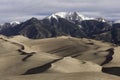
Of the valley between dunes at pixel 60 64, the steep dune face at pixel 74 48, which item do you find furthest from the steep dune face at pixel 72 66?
the steep dune face at pixel 74 48

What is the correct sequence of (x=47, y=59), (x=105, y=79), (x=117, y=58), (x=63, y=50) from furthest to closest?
(x=63, y=50), (x=117, y=58), (x=47, y=59), (x=105, y=79)

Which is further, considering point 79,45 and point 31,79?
point 79,45

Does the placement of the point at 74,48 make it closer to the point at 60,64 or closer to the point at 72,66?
the point at 72,66

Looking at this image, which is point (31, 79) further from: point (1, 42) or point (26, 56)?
point (1, 42)

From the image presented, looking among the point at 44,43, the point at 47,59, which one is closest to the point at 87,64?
the point at 47,59

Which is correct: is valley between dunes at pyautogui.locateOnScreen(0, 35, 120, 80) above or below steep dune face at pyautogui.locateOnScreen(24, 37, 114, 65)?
above

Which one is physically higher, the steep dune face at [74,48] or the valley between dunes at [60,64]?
the valley between dunes at [60,64]

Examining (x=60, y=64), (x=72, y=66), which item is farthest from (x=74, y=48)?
(x=60, y=64)

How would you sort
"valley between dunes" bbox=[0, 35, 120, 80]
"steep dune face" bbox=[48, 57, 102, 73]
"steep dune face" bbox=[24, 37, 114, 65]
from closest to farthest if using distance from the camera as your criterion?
"valley between dunes" bbox=[0, 35, 120, 80] < "steep dune face" bbox=[48, 57, 102, 73] < "steep dune face" bbox=[24, 37, 114, 65]

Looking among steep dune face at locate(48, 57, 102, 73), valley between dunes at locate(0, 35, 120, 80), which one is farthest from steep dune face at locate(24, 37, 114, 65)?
steep dune face at locate(48, 57, 102, 73)

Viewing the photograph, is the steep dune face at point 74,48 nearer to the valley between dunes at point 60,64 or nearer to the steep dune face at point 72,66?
the valley between dunes at point 60,64

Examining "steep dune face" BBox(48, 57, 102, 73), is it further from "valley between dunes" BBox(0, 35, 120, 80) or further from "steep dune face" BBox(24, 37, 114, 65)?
"steep dune face" BBox(24, 37, 114, 65)
